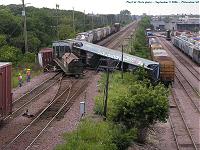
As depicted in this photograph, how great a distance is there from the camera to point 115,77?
117 ft

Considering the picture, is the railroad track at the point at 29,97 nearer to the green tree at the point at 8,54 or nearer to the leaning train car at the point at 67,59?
the leaning train car at the point at 67,59

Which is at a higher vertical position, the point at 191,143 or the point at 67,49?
the point at 67,49

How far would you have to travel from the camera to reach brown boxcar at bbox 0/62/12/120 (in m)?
18.2

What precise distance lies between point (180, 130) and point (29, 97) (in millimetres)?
10279

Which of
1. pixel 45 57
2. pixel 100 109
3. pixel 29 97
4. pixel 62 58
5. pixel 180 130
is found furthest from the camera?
pixel 45 57

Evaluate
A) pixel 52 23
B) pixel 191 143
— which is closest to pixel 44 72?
pixel 191 143

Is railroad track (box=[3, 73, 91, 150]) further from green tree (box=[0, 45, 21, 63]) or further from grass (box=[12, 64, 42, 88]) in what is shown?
green tree (box=[0, 45, 21, 63])

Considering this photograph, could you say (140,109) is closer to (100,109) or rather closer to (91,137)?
(91,137)

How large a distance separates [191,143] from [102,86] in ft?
41.3

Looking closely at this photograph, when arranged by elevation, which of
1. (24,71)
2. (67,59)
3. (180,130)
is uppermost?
(67,59)

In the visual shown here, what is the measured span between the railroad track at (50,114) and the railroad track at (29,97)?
1141mm

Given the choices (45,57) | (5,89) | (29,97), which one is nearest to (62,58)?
(45,57)

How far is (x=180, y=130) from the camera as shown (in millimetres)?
23125

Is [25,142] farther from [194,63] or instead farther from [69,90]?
[194,63]
